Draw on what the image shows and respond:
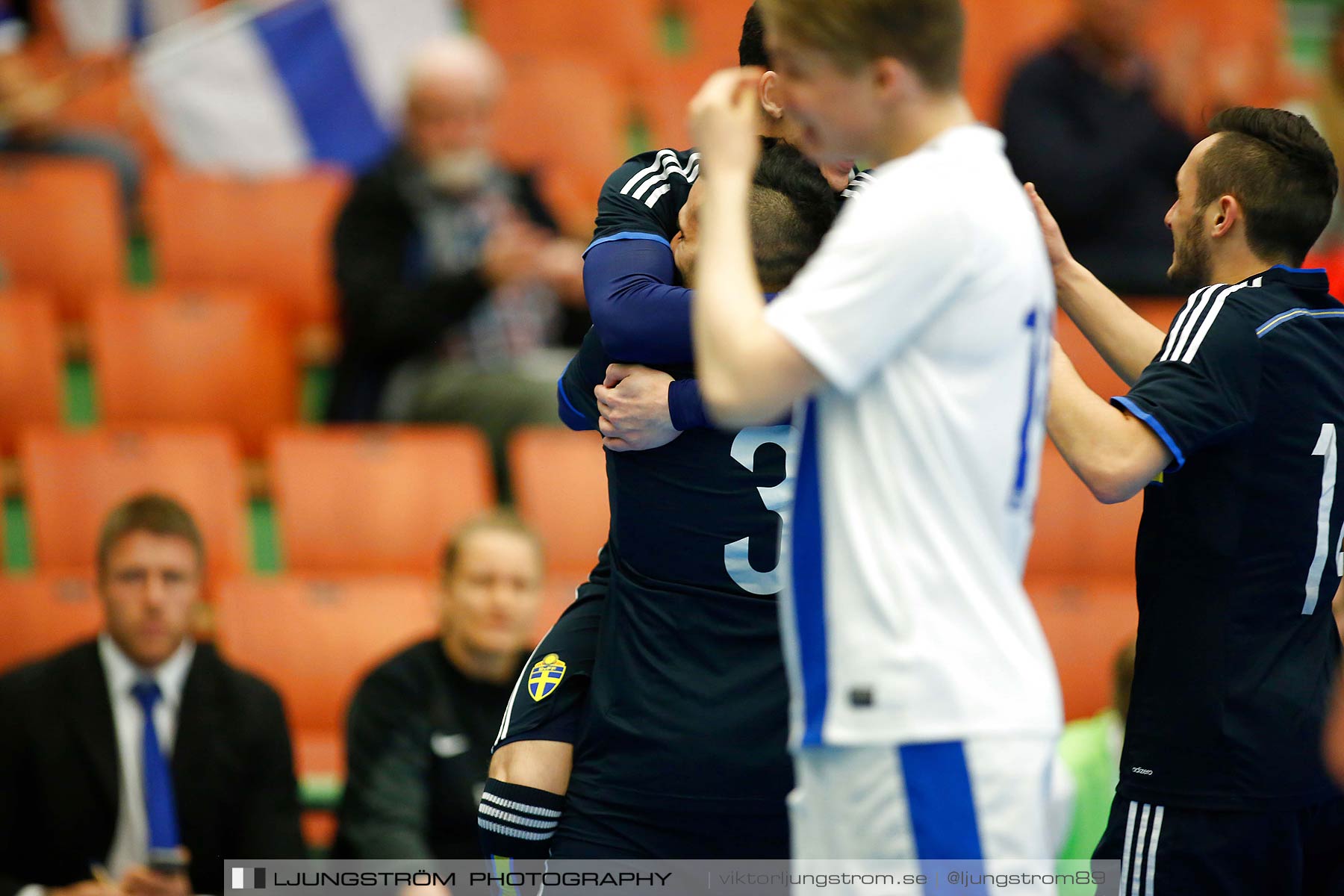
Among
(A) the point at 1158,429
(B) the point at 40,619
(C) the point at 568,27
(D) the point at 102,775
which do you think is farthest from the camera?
(C) the point at 568,27

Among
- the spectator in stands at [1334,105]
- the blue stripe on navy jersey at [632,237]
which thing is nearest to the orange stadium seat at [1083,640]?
the spectator in stands at [1334,105]

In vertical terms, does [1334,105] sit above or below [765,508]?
above

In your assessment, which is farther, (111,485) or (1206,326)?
(111,485)

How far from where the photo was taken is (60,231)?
7.10m

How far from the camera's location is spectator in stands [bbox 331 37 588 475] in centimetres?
650

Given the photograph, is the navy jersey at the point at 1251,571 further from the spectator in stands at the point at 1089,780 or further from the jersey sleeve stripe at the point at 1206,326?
the spectator in stands at the point at 1089,780

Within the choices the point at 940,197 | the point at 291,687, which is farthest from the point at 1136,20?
the point at 940,197

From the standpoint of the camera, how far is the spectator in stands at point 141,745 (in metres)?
4.58

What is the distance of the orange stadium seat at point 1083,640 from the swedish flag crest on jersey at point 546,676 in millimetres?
3166

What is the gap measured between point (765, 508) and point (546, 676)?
20.9 inches

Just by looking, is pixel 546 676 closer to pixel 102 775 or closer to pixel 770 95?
pixel 770 95

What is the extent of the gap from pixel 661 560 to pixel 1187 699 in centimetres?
97

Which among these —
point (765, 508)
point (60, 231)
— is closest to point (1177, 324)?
point (765, 508)

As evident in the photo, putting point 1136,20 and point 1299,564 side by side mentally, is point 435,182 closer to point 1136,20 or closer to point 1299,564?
point 1136,20
